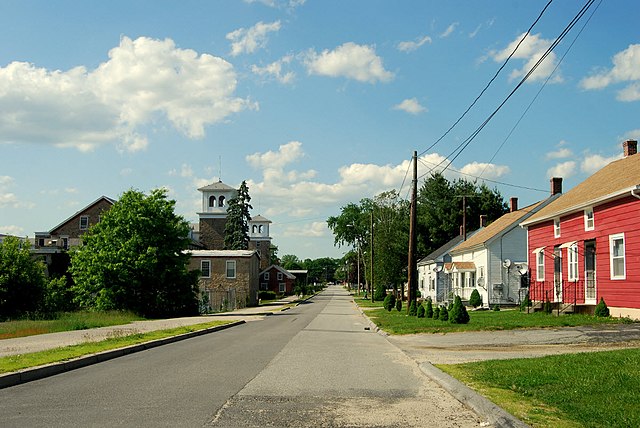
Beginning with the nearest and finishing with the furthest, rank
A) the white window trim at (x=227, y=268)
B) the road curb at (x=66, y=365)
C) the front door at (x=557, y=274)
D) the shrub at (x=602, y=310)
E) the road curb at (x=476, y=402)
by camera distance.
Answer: the road curb at (x=476, y=402) → the road curb at (x=66, y=365) → the shrub at (x=602, y=310) → the front door at (x=557, y=274) → the white window trim at (x=227, y=268)

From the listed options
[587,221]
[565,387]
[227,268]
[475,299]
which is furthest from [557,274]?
[227,268]

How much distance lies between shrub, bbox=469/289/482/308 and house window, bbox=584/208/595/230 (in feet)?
53.3

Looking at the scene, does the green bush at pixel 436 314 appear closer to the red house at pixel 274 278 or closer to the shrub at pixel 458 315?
the shrub at pixel 458 315

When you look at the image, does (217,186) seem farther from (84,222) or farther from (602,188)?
(602,188)

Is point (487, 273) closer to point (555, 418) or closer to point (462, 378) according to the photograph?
point (462, 378)

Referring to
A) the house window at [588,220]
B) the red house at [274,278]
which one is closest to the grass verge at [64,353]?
the house window at [588,220]

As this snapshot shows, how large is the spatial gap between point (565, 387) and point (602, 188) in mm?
20024

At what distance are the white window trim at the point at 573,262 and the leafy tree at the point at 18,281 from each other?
94.9ft

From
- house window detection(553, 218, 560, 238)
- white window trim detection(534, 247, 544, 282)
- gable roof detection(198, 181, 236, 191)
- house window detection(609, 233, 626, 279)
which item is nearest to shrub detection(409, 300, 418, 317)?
white window trim detection(534, 247, 544, 282)

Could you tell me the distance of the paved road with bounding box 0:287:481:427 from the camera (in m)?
8.13

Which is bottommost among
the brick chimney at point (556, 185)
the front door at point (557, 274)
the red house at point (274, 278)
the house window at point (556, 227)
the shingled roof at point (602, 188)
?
the red house at point (274, 278)

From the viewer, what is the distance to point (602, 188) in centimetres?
2738

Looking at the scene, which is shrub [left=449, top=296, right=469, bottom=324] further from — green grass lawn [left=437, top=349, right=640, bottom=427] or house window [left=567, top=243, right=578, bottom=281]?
green grass lawn [left=437, top=349, right=640, bottom=427]

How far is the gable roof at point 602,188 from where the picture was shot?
2473cm
